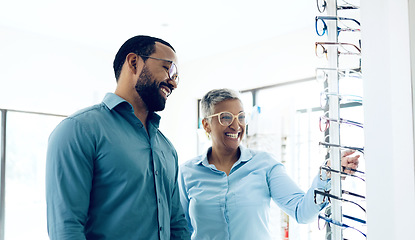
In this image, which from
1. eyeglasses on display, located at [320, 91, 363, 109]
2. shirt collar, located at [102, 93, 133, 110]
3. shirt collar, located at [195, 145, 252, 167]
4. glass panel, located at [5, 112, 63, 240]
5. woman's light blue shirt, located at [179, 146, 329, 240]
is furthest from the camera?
glass panel, located at [5, 112, 63, 240]

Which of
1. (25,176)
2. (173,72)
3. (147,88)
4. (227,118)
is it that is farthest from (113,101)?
(25,176)

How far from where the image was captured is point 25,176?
3770 millimetres

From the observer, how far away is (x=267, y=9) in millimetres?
3258

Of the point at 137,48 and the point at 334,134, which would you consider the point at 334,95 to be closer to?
the point at 334,134

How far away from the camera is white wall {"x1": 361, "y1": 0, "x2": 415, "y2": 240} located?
1.50 ft

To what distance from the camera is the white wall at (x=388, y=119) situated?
0.46 meters

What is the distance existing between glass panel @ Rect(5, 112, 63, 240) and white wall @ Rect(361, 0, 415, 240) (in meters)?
3.83

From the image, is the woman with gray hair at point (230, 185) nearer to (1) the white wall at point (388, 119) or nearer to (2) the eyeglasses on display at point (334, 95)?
(2) the eyeglasses on display at point (334, 95)

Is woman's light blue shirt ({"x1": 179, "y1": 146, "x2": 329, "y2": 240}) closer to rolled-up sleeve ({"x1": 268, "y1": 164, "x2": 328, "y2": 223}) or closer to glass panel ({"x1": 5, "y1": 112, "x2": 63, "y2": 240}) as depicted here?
rolled-up sleeve ({"x1": 268, "y1": 164, "x2": 328, "y2": 223})

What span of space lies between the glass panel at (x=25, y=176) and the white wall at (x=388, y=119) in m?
3.83

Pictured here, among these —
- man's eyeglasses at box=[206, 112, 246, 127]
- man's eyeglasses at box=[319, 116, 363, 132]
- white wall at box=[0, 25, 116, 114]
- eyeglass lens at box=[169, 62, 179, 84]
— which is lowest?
man's eyeglasses at box=[319, 116, 363, 132]

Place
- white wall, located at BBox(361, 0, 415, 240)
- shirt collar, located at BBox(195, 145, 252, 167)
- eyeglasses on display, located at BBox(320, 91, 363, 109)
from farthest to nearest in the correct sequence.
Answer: shirt collar, located at BBox(195, 145, 252, 167), eyeglasses on display, located at BBox(320, 91, 363, 109), white wall, located at BBox(361, 0, 415, 240)

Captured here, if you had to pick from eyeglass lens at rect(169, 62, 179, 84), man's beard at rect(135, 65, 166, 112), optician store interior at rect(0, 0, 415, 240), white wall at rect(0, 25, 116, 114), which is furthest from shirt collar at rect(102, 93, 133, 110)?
white wall at rect(0, 25, 116, 114)

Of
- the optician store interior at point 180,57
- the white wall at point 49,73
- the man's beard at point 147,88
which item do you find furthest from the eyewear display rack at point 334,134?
the white wall at point 49,73
